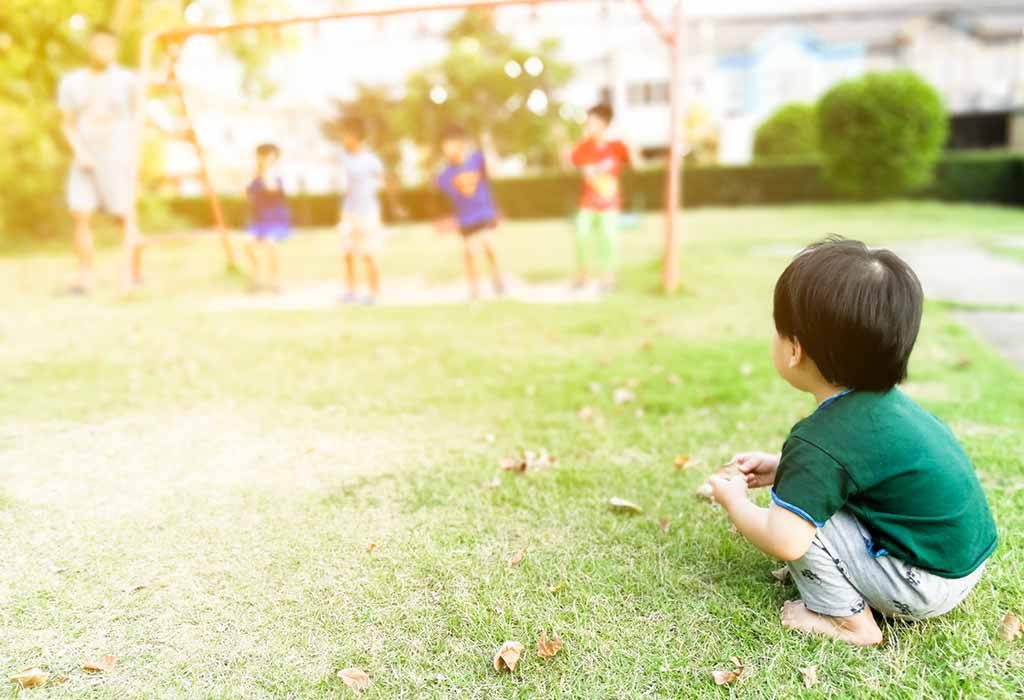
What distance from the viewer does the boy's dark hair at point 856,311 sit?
1.71m

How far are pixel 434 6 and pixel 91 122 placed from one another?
11.7 ft

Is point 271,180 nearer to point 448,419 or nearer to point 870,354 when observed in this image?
point 448,419

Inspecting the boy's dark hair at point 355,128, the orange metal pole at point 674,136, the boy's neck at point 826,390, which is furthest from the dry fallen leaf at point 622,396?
the boy's dark hair at point 355,128

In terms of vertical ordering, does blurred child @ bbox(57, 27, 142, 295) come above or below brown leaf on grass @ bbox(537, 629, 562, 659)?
above

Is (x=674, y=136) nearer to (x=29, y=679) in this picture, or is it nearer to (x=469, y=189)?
(x=469, y=189)

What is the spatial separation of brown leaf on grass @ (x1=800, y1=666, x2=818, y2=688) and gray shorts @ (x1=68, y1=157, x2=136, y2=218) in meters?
7.01

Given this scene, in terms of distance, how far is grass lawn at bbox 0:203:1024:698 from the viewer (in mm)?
1813

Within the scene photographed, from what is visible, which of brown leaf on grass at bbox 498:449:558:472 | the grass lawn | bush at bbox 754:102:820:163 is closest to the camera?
the grass lawn

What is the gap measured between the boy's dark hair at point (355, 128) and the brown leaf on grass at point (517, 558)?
5564 millimetres

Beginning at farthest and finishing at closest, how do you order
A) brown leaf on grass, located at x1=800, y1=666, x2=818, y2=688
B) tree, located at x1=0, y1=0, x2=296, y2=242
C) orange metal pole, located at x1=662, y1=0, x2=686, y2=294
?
tree, located at x1=0, y1=0, x2=296, y2=242 → orange metal pole, located at x1=662, y1=0, x2=686, y2=294 → brown leaf on grass, located at x1=800, y1=666, x2=818, y2=688

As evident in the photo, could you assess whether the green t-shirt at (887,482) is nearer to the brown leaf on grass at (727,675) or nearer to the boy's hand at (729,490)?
the boy's hand at (729,490)

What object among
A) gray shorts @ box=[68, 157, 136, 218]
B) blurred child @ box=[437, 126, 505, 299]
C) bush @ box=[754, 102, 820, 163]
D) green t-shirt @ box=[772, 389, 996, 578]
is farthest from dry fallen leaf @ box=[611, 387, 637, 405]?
bush @ box=[754, 102, 820, 163]

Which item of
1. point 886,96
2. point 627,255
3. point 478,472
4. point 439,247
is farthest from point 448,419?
point 886,96

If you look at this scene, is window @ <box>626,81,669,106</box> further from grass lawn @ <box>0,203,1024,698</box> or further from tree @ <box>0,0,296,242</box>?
grass lawn @ <box>0,203,1024,698</box>
